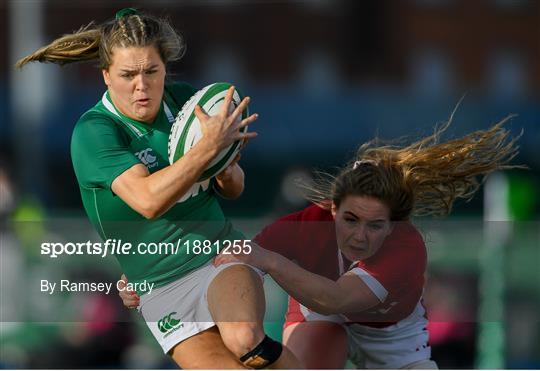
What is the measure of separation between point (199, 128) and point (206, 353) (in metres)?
0.79

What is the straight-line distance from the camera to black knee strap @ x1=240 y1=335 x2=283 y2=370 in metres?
4.01

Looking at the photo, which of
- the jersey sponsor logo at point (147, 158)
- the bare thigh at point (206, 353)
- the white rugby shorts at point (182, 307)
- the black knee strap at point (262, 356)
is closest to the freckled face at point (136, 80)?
the jersey sponsor logo at point (147, 158)

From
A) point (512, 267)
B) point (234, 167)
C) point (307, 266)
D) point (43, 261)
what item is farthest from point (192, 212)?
point (512, 267)

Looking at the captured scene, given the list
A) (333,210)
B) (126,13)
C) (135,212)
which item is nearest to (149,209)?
(135,212)

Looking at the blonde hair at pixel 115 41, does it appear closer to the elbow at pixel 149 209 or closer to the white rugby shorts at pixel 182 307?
the elbow at pixel 149 209

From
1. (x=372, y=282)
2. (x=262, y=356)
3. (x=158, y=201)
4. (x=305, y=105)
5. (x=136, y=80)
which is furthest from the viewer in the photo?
(x=305, y=105)

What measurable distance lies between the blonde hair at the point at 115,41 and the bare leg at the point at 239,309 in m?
0.82

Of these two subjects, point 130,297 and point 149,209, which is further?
point 130,297

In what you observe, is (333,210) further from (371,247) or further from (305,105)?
(305,105)

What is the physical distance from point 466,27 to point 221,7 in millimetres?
6250

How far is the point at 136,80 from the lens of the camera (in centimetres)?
413

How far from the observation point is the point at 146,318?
4.34 m

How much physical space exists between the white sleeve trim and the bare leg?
47cm

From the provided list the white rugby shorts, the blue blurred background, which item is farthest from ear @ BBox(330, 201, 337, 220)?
the white rugby shorts
